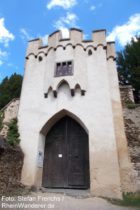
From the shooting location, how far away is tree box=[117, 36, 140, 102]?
10.3 metres

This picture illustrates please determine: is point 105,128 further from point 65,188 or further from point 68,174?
point 65,188

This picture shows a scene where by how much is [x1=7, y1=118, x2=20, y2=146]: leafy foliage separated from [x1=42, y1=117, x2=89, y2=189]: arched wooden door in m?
1.35

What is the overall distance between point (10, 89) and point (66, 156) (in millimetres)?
12003

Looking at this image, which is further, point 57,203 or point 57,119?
point 57,119

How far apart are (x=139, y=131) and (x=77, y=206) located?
12.7ft

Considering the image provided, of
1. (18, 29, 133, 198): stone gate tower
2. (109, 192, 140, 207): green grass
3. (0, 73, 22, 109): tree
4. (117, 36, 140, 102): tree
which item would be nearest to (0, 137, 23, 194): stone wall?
(18, 29, 133, 198): stone gate tower

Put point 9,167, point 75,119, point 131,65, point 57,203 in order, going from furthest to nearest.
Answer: point 131,65 < point 75,119 < point 9,167 < point 57,203

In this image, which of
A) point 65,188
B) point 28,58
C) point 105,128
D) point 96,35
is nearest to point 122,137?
point 105,128

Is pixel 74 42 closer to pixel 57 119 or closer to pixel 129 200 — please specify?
pixel 57 119

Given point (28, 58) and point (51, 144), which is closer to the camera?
point (51, 144)

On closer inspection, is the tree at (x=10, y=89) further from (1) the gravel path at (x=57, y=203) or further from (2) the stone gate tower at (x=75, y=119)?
(1) the gravel path at (x=57, y=203)

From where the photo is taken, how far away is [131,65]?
37.2ft

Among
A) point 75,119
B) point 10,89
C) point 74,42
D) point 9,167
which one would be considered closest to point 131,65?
point 74,42

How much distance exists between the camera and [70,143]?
7.51m
